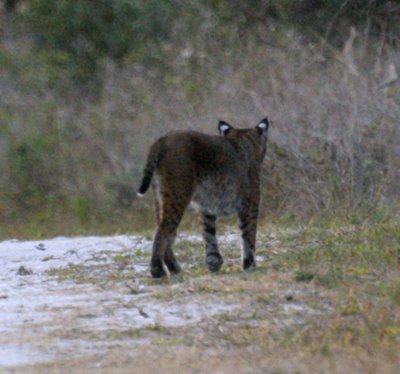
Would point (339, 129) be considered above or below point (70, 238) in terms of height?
above

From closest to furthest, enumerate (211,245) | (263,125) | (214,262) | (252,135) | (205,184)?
(205,184) < (214,262) < (211,245) < (252,135) < (263,125)

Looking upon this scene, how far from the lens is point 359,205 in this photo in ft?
42.4

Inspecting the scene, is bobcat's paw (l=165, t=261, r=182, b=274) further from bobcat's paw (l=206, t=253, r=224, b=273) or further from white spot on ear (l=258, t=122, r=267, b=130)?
white spot on ear (l=258, t=122, r=267, b=130)

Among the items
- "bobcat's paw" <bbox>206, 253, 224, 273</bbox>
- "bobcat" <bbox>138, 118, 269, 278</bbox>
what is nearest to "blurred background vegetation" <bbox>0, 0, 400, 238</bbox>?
"bobcat" <bbox>138, 118, 269, 278</bbox>

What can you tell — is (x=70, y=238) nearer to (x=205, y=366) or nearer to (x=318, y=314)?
(x=318, y=314)

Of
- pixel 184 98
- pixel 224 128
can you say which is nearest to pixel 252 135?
pixel 224 128

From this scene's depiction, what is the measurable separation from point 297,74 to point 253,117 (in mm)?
1130

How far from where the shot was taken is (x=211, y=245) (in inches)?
403

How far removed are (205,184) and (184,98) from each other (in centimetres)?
780

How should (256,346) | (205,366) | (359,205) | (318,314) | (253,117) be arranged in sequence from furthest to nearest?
(253,117) < (359,205) < (318,314) < (256,346) < (205,366)

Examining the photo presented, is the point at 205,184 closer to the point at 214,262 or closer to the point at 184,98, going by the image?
the point at 214,262

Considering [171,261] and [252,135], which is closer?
[171,261]

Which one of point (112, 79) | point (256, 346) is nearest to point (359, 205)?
point (256, 346)

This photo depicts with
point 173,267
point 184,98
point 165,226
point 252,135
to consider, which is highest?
point 252,135
